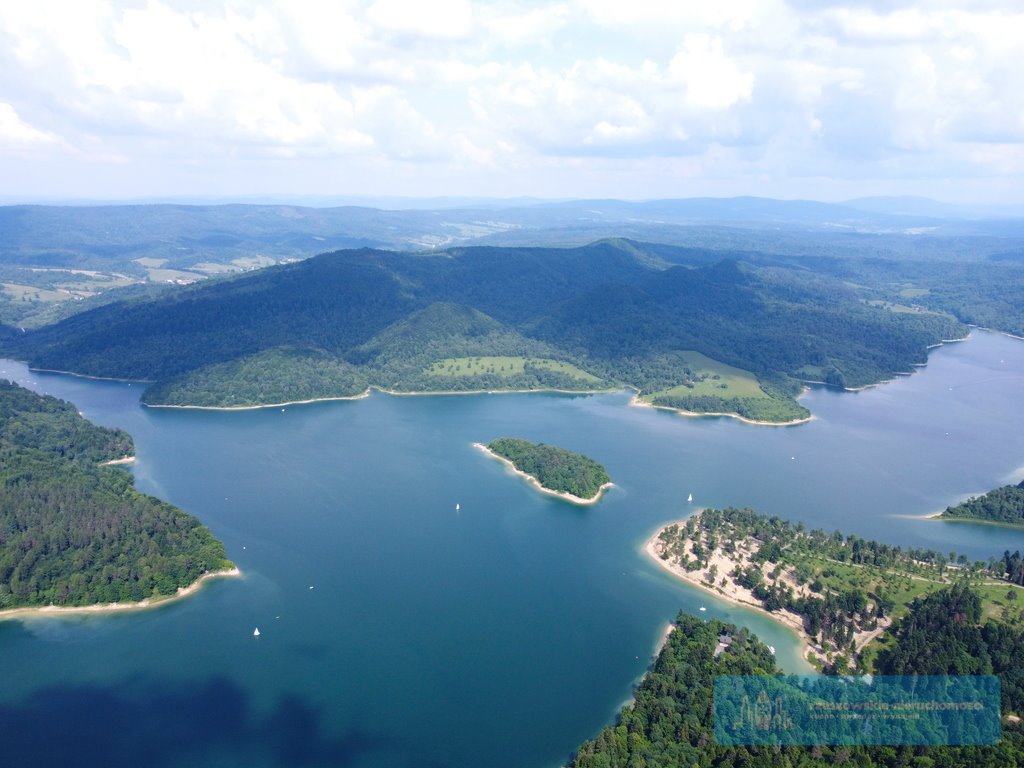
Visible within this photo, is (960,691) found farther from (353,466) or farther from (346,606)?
(353,466)

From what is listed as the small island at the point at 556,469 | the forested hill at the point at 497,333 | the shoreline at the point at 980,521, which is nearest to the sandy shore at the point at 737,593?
the small island at the point at 556,469

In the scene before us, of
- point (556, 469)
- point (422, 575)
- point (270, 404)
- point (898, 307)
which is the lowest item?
point (422, 575)

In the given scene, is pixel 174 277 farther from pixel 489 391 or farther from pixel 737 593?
pixel 737 593

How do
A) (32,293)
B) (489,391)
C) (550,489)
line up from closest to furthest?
(550,489)
(489,391)
(32,293)

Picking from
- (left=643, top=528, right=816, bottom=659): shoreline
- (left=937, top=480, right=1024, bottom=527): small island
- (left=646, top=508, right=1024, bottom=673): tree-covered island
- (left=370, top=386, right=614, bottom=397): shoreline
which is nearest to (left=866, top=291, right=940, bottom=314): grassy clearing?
(left=370, top=386, right=614, bottom=397): shoreline

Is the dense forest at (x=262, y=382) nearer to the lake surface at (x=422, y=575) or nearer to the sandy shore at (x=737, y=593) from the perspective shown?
the lake surface at (x=422, y=575)

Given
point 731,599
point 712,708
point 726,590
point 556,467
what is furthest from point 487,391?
point 712,708
